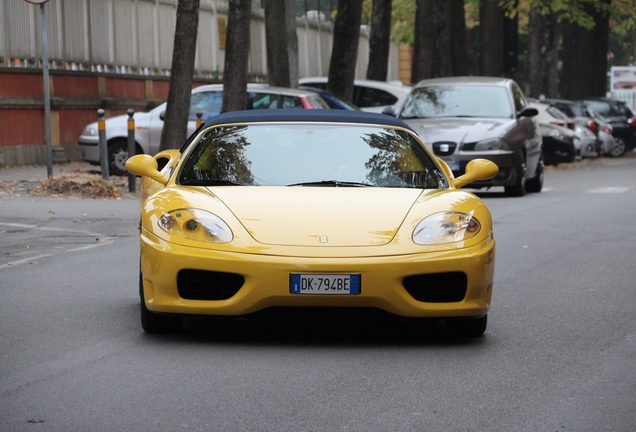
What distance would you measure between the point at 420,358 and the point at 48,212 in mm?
8919

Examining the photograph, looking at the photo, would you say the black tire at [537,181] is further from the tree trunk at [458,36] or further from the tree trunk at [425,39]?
the tree trunk at [458,36]

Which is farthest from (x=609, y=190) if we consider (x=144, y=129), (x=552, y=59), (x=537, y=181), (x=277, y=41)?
(x=552, y=59)

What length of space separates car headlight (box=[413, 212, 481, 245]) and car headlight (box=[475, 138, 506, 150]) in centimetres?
1171

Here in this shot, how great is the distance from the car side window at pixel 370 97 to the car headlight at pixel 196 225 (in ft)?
64.2

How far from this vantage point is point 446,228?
7098 millimetres

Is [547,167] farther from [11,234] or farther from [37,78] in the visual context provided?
[11,234]

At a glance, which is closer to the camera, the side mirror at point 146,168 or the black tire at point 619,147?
the side mirror at point 146,168

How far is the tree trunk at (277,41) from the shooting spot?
24.3 m

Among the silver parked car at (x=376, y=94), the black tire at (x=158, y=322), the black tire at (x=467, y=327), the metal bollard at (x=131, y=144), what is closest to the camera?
the black tire at (x=158, y=322)

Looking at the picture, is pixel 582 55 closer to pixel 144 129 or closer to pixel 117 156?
pixel 144 129

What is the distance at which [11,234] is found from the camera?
41.6 feet

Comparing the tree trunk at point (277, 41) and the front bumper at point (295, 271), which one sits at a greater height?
the tree trunk at point (277, 41)

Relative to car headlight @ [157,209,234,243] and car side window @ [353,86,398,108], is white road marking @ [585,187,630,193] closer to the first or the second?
car side window @ [353,86,398,108]

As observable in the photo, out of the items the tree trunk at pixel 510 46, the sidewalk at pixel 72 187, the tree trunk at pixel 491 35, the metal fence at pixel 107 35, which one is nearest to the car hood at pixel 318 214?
the sidewalk at pixel 72 187
